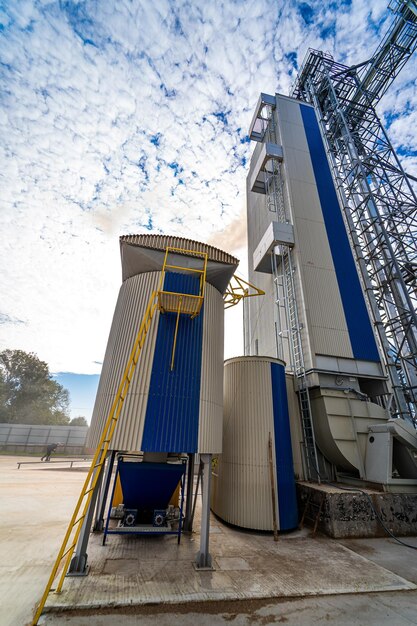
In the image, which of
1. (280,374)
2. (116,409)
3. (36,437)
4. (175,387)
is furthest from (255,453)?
(36,437)

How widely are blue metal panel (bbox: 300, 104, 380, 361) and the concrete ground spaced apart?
25.5 feet

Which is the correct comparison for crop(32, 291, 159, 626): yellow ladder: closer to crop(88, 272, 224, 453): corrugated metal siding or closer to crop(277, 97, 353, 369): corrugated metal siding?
crop(88, 272, 224, 453): corrugated metal siding

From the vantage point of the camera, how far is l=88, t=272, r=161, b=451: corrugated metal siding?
6.38 m

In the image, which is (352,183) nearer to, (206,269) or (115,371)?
(206,269)

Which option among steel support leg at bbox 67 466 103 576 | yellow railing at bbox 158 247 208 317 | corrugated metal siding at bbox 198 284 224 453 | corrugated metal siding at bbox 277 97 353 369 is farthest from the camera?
corrugated metal siding at bbox 277 97 353 369

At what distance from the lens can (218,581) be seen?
5.35 metres

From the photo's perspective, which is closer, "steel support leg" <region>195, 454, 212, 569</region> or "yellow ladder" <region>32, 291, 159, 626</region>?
"yellow ladder" <region>32, 291, 159, 626</region>

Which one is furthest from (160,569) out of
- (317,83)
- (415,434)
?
(317,83)

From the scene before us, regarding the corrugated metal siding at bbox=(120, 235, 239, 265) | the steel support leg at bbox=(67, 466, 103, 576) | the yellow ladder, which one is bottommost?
the steel support leg at bbox=(67, 466, 103, 576)

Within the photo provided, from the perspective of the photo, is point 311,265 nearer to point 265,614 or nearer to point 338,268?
point 338,268

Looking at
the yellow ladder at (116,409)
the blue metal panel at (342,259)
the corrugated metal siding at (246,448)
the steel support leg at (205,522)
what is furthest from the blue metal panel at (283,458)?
the yellow ladder at (116,409)

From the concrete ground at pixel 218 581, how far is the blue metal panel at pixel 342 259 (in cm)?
778

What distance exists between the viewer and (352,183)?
17703 millimetres

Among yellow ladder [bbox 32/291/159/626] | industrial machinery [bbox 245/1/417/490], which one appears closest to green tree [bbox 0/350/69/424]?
industrial machinery [bbox 245/1/417/490]
